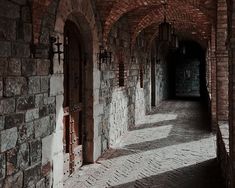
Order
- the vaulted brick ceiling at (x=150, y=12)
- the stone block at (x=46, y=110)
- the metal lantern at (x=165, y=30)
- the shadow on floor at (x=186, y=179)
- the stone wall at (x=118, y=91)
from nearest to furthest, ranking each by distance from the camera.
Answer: the stone block at (x=46, y=110) < the shadow on floor at (x=186, y=179) < the vaulted brick ceiling at (x=150, y=12) < the metal lantern at (x=165, y=30) < the stone wall at (x=118, y=91)

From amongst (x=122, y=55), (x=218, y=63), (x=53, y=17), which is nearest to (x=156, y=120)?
(x=122, y=55)

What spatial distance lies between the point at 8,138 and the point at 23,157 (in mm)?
381

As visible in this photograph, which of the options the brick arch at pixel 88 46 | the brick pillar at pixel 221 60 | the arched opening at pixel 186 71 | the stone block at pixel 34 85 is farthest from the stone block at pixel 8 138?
the arched opening at pixel 186 71

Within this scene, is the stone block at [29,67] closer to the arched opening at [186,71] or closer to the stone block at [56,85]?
the stone block at [56,85]

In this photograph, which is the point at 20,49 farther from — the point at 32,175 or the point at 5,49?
the point at 32,175

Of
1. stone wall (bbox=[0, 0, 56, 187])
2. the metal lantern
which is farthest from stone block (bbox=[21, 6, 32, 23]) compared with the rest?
the metal lantern

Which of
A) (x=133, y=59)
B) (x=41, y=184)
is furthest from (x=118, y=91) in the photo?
(x=41, y=184)

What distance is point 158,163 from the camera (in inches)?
230

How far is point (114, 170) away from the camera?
546cm

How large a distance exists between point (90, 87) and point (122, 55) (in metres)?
2.70

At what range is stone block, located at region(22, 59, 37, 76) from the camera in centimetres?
357

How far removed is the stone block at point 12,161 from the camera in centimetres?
328

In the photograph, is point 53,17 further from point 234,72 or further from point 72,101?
point 234,72

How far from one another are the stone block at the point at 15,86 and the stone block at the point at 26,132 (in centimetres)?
37
